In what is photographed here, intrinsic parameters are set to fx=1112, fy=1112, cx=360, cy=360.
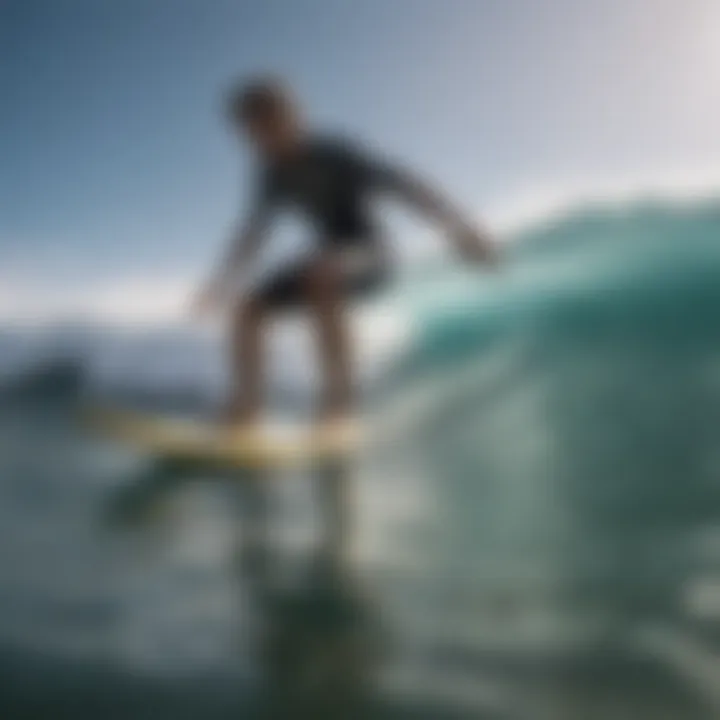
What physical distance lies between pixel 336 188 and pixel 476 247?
216 mm

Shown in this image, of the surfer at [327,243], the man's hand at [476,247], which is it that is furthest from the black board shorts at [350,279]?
the man's hand at [476,247]

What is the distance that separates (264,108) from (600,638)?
867 millimetres

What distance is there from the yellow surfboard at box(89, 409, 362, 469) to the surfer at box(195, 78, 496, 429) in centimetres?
2

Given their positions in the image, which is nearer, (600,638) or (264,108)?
(600,638)

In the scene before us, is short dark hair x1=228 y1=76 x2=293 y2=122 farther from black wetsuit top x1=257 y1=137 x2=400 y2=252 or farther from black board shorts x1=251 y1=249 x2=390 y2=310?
black board shorts x1=251 y1=249 x2=390 y2=310

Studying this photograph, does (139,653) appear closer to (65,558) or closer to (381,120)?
(65,558)

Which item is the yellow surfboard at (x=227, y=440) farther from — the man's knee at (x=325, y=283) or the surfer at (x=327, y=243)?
the man's knee at (x=325, y=283)

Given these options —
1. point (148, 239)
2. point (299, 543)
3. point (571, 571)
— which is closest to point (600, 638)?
point (571, 571)

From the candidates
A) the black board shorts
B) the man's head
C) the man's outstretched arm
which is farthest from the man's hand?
the man's head

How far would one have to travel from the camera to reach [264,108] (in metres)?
1.60

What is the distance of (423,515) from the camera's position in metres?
1.55

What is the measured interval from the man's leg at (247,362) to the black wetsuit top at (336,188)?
15 cm

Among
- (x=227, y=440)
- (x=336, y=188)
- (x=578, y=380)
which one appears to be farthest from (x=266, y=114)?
(x=578, y=380)

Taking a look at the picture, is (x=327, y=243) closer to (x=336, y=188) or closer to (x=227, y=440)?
(x=336, y=188)
